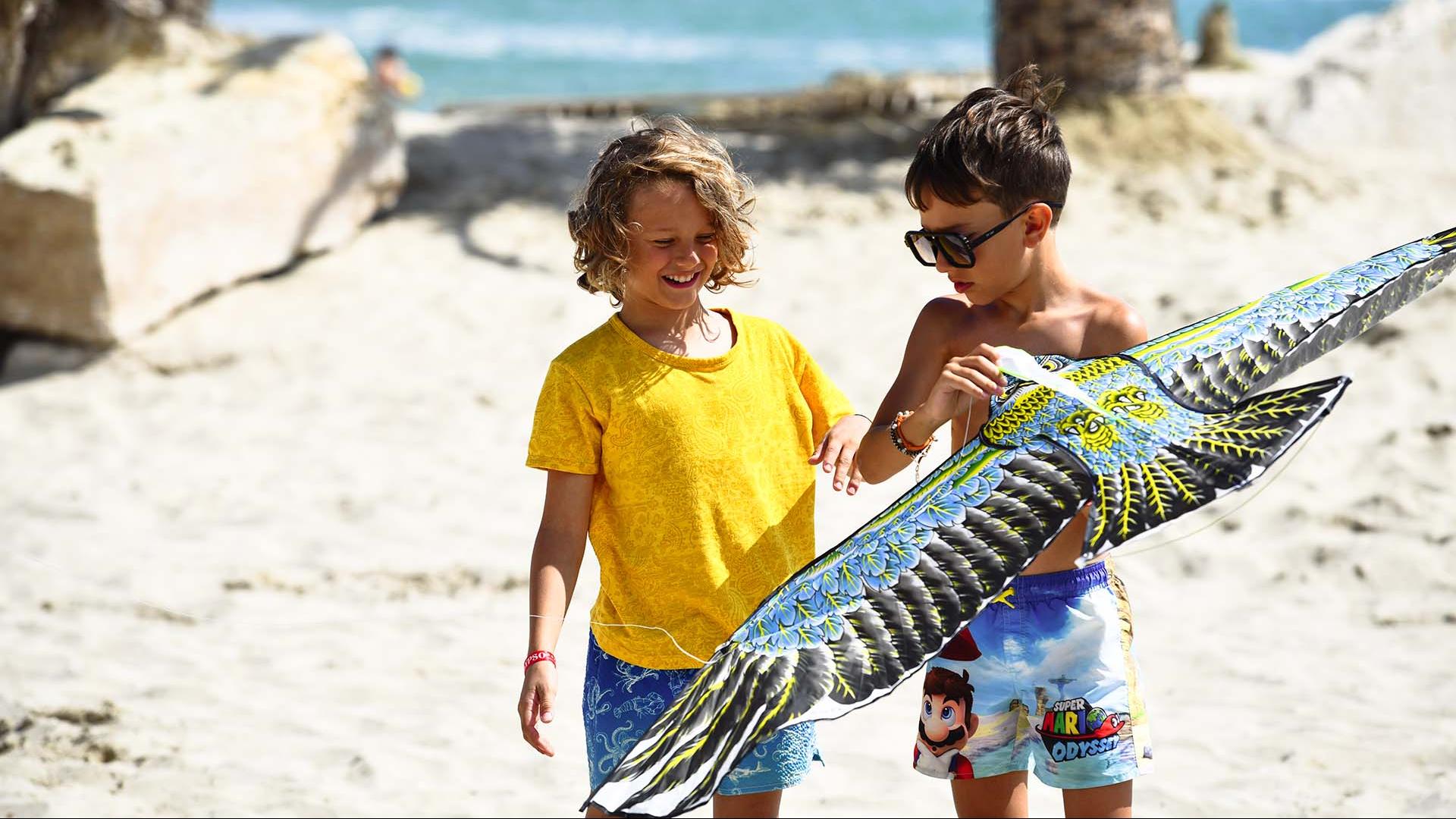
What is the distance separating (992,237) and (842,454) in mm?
467

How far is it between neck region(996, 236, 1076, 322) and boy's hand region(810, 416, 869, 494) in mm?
355

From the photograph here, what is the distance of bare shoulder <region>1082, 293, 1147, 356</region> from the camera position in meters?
2.39

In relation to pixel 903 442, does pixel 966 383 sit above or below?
above

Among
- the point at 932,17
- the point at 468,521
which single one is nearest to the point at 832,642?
the point at 468,521

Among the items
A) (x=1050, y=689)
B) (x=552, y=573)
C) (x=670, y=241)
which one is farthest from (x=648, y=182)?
(x=1050, y=689)

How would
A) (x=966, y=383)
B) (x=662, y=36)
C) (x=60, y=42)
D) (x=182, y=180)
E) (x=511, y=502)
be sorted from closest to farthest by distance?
(x=966, y=383)
(x=511, y=502)
(x=182, y=180)
(x=60, y=42)
(x=662, y=36)

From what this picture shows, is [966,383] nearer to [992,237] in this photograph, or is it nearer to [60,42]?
[992,237]

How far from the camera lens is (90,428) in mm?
6371

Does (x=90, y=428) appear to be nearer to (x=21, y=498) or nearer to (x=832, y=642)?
(x=21, y=498)

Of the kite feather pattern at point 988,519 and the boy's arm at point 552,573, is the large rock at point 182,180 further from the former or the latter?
the kite feather pattern at point 988,519

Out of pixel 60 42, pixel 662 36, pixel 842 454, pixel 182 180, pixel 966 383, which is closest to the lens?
pixel 966 383

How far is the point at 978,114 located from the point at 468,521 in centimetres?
374

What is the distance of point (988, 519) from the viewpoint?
209 centimetres

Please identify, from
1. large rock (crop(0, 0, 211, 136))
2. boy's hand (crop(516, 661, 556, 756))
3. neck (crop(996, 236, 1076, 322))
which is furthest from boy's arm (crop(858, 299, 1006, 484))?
large rock (crop(0, 0, 211, 136))
